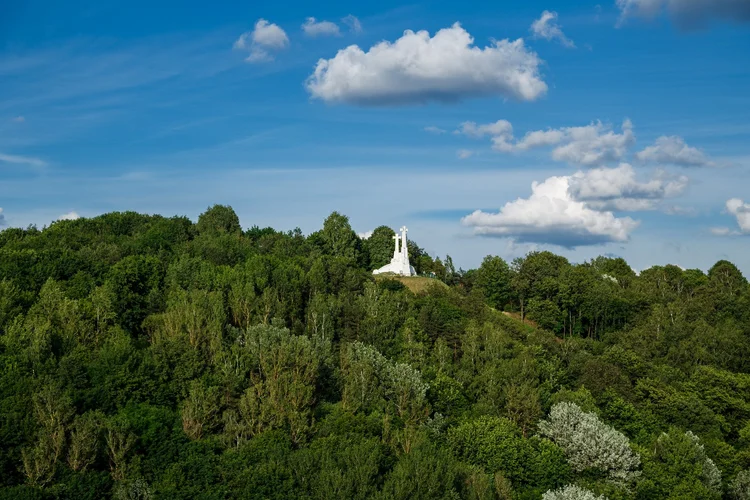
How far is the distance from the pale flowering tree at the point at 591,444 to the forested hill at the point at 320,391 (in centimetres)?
16

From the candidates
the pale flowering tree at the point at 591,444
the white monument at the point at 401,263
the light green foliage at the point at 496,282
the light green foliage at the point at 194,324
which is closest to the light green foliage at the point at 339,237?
the white monument at the point at 401,263

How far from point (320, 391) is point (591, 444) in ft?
71.6

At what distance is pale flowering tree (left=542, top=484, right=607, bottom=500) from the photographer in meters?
52.8

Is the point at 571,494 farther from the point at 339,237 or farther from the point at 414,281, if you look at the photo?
the point at 339,237

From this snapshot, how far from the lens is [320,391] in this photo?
65.5m

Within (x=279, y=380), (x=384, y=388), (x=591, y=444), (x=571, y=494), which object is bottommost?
(x=571, y=494)

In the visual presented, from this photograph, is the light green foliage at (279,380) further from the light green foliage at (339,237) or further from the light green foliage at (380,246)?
the light green foliage at (380,246)

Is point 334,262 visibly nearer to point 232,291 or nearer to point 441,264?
point 232,291

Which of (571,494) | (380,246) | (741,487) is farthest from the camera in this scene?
(380,246)

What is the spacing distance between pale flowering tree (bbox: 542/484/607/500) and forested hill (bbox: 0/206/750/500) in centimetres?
29

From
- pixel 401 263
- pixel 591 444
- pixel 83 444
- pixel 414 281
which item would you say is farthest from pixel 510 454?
pixel 401 263

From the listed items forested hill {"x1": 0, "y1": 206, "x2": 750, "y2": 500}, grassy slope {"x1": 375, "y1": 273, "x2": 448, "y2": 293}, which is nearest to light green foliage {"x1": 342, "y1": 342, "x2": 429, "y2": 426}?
forested hill {"x1": 0, "y1": 206, "x2": 750, "y2": 500}

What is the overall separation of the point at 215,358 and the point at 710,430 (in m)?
45.2

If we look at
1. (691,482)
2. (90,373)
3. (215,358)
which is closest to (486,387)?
(691,482)
